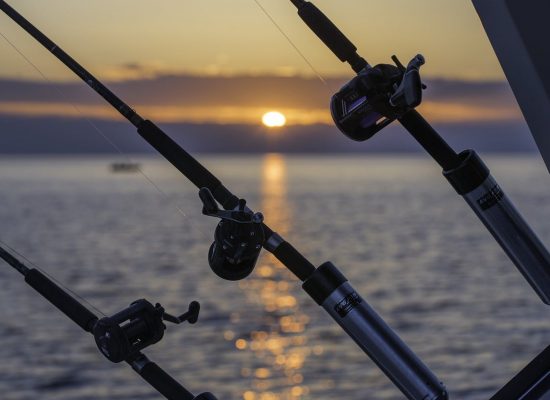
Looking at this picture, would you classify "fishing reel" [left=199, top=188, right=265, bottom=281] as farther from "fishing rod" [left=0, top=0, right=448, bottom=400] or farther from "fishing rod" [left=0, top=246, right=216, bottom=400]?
"fishing rod" [left=0, top=246, right=216, bottom=400]

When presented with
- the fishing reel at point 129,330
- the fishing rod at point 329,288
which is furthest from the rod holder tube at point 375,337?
the fishing reel at point 129,330

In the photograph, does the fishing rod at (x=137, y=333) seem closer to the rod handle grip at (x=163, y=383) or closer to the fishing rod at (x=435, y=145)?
the rod handle grip at (x=163, y=383)

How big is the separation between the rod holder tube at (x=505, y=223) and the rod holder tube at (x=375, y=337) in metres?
0.31

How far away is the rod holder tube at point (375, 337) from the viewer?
7.61 feet

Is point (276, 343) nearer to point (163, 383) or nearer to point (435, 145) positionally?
point (163, 383)

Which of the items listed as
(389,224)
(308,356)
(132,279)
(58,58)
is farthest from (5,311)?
(389,224)

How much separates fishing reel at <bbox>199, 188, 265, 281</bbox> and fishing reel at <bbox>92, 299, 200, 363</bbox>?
0.90 feet

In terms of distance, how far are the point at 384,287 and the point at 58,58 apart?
104 feet

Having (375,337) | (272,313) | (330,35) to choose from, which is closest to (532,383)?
(375,337)

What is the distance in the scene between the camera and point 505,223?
2307mm

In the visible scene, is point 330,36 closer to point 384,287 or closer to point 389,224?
point 384,287

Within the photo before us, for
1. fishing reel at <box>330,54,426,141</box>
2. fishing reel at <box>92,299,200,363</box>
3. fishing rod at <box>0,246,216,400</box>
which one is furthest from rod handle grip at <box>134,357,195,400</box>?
fishing reel at <box>330,54,426,141</box>

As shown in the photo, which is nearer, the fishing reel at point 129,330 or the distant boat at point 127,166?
the fishing reel at point 129,330

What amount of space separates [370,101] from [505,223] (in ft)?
1.36
